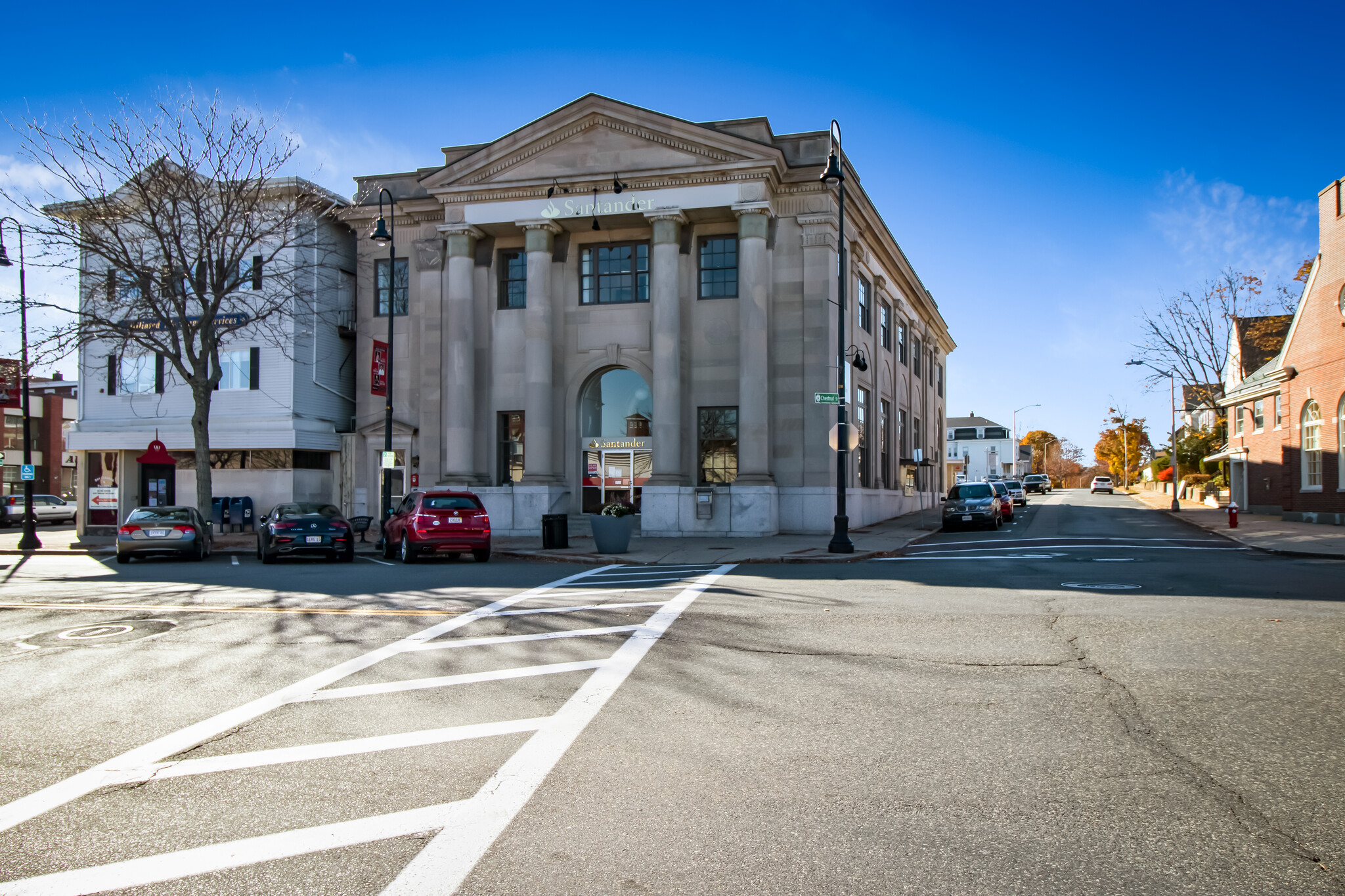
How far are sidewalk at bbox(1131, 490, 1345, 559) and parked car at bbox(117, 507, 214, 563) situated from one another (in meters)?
24.7

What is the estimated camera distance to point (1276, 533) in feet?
84.7

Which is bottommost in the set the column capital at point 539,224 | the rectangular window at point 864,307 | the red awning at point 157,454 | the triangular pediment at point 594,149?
the red awning at point 157,454

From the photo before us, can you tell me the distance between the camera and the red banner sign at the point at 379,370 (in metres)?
29.6

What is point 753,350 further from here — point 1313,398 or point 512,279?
point 1313,398

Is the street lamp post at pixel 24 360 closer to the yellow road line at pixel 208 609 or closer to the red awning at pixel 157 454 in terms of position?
the red awning at pixel 157 454

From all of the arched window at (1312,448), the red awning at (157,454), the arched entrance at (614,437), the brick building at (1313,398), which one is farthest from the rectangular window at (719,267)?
the arched window at (1312,448)

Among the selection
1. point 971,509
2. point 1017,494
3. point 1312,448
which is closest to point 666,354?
point 971,509

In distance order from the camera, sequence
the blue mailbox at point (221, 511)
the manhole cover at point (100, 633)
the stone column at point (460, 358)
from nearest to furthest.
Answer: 1. the manhole cover at point (100, 633)
2. the stone column at point (460, 358)
3. the blue mailbox at point (221, 511)

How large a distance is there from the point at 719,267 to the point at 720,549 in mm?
10746

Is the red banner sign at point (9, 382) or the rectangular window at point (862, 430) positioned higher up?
the red banner sign at point (9, 382)

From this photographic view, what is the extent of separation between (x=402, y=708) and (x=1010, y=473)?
433 feet

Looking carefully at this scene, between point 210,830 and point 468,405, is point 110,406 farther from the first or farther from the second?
point 210,830

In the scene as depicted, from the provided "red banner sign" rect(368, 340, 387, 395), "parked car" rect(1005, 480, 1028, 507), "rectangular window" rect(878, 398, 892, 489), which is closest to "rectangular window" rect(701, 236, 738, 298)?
"red banner sign" rect(368, 340, 387, 395)

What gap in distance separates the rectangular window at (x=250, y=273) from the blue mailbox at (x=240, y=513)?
283 inches
